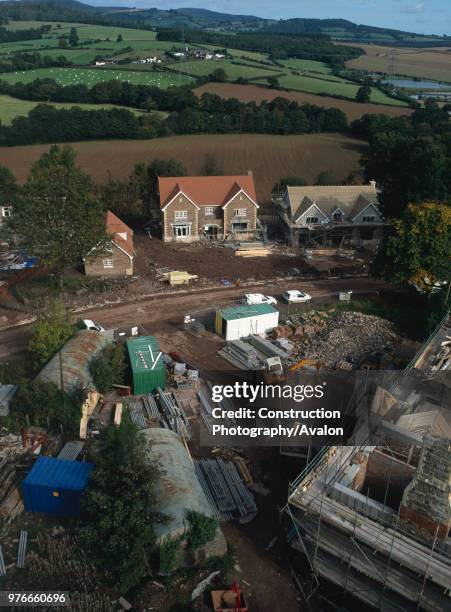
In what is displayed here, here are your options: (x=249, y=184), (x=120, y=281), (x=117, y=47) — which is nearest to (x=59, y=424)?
(x=120, y=281)

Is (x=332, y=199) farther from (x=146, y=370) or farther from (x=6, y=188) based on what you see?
(x=146, y=370)

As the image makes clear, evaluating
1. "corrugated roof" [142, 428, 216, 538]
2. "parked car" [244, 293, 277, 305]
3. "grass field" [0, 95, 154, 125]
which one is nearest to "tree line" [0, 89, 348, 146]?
"grass field" [0, 95, 154, 125]

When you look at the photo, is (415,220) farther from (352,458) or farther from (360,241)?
(352,458)

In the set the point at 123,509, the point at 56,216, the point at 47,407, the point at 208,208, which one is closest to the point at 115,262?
the point at 56,216

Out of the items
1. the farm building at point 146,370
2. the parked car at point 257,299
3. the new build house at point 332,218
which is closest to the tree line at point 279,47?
the new build house at point 332,218

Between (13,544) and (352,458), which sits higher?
(352,458)

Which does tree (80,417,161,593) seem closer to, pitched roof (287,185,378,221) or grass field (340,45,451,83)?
pitched roof (287,185,378,221)
